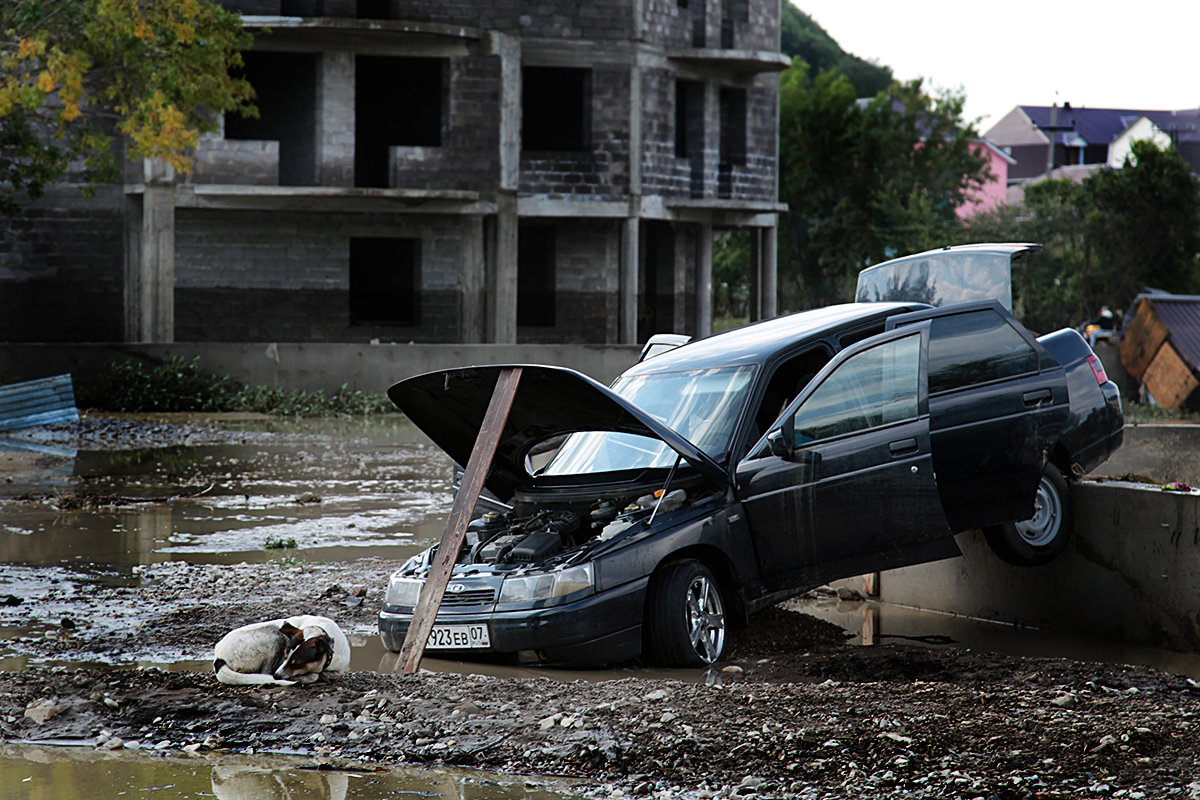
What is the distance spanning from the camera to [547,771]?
5.41 metres

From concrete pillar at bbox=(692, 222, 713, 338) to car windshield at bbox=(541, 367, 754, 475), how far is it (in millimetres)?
24894

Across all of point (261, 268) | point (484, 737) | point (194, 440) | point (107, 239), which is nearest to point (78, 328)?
point (107, 239)

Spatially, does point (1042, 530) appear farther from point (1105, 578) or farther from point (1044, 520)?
point (1105, 578)

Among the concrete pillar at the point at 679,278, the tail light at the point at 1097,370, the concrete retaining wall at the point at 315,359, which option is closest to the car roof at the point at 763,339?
the tail light at the point at 1097,370

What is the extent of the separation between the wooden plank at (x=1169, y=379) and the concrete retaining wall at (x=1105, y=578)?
1691 cm

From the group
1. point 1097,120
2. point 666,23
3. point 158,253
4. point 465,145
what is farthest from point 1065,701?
point 1097,120

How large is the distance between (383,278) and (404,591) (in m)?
25.1

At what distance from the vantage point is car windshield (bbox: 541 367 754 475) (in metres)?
8.00

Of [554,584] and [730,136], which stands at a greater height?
[730,136]

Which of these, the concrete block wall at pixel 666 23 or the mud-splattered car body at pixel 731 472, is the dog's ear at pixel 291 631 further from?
the concrete block wall at pixel 666 23

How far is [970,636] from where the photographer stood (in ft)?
27.8

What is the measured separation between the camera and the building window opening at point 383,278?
32.0 m

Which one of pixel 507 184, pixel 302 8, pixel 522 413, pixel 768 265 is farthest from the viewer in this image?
pixel 768 265

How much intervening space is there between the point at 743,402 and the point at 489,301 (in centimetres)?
2285
